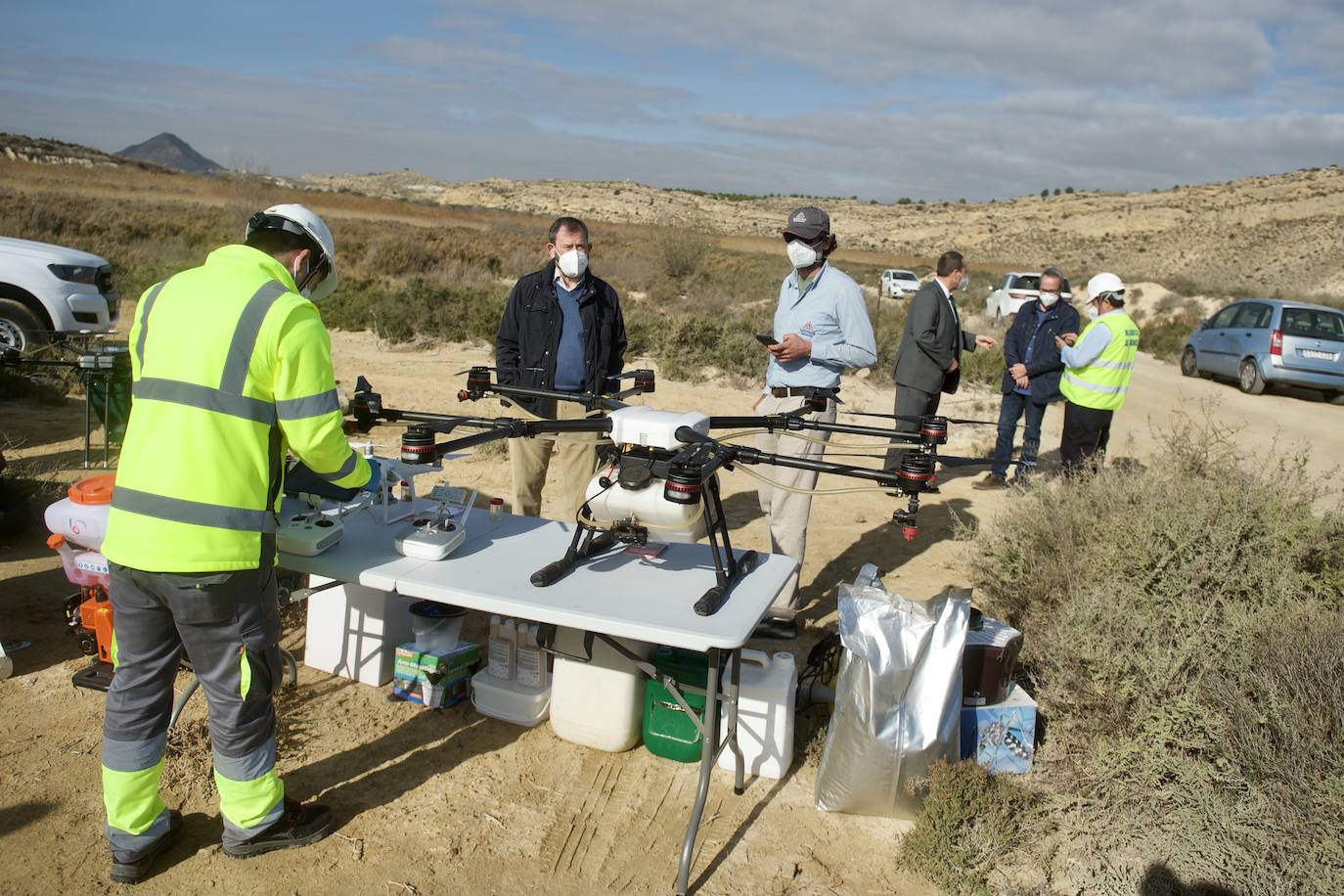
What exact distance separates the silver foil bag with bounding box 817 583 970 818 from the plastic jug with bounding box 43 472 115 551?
10.3 ft

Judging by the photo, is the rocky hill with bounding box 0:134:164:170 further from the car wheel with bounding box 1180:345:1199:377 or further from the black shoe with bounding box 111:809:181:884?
the black shoe with bounding box 111:809:181:884

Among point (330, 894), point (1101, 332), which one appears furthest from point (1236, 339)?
point (330, 894)

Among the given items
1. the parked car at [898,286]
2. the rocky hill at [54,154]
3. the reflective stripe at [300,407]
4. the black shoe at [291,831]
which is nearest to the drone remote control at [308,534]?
the reflective stripe at [300,407]

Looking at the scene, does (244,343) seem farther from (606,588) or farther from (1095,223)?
(1095,223)

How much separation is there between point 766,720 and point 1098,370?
4627 mm

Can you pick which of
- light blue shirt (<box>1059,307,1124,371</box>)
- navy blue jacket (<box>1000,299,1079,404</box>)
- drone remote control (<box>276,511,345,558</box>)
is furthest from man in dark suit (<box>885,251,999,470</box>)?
drone remote control (<box>276,511,345,558</box>)

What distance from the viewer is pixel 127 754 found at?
283 cm

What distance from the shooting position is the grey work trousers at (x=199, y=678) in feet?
8.88

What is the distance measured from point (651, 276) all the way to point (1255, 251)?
41.6 m

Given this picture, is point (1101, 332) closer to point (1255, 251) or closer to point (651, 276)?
point (651, 276)

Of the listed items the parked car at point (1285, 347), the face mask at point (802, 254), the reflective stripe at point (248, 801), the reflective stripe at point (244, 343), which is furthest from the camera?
the parked car at point (1285, 347)

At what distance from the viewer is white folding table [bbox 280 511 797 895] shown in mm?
2984

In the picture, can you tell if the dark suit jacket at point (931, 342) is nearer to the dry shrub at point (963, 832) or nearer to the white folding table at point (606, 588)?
the white folding table at point (606, 588)

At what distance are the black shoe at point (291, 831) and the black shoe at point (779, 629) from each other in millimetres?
2227
